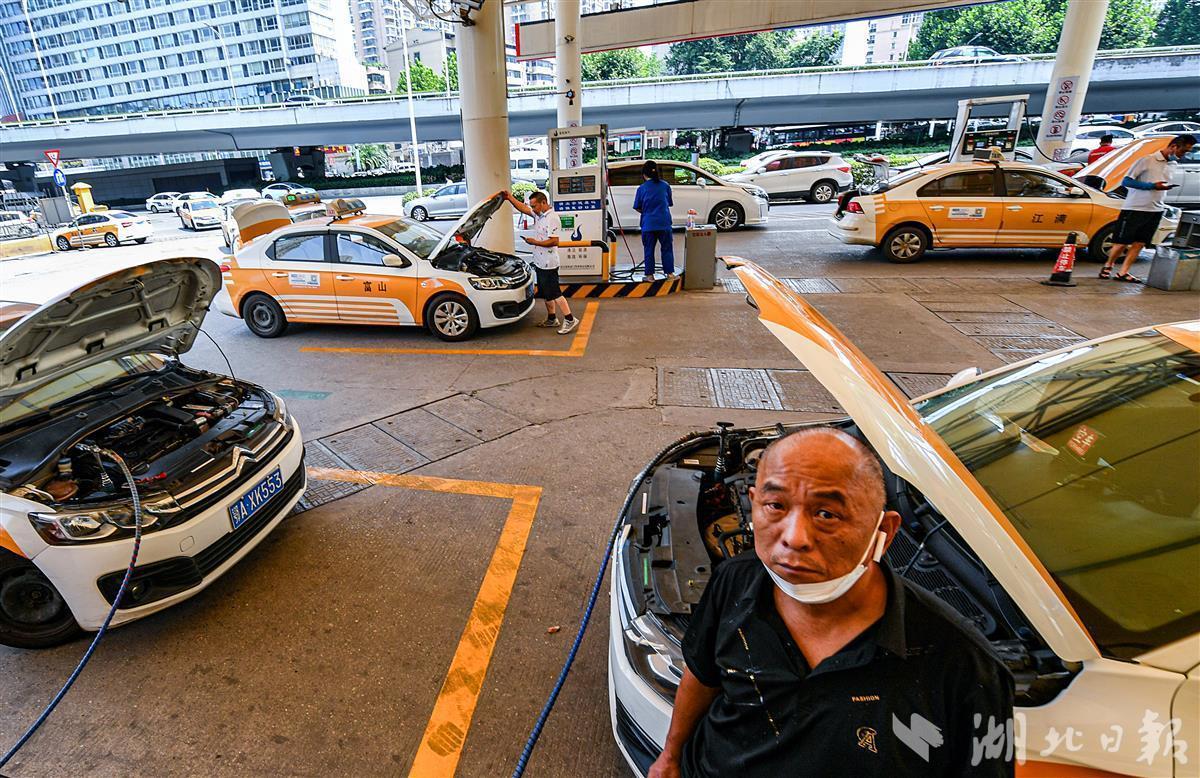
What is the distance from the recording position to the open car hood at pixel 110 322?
2.84m

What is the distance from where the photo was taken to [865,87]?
30328mm

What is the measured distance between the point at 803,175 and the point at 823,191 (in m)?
0.91

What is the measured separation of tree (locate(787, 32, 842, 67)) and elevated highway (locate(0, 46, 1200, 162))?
3293 centimetres

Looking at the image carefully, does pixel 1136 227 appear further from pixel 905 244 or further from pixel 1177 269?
pixel 905 244

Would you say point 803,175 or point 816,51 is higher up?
point 816,51

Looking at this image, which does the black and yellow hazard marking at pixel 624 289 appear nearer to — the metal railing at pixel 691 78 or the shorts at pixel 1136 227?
the shorts at pixel 1136 227

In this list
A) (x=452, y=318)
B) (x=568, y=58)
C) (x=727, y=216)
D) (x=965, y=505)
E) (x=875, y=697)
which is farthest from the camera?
(x=568, y=58)

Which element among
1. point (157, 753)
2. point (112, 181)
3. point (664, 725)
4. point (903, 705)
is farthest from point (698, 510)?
point (112, 181)

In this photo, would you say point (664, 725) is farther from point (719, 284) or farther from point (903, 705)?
point (719, 284)

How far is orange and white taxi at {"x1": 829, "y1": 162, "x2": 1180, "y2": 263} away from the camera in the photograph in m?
9.43

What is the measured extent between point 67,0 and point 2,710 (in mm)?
115473

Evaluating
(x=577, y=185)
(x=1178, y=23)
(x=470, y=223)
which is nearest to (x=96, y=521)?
(x=470, y=223)

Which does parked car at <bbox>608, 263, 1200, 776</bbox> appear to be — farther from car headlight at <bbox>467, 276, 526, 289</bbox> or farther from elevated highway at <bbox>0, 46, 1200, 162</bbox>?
elevated highway at <bbox>0, 46, 1200, 162</bbox>

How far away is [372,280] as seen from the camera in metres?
7.16
